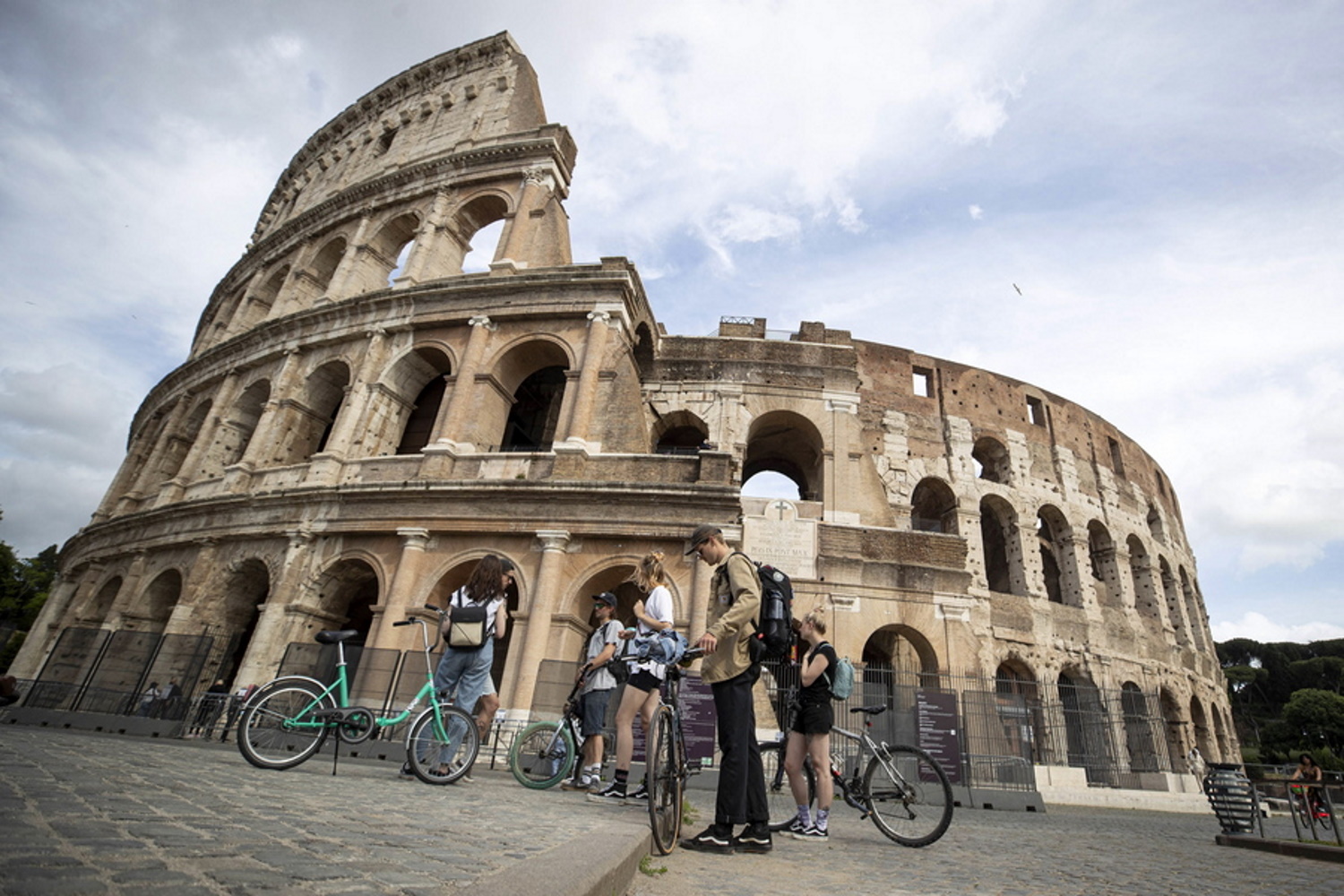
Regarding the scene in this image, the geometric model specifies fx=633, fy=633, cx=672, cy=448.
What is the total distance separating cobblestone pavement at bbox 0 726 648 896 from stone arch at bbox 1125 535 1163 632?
71.7ft

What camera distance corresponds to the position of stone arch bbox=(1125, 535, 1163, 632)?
19547mm

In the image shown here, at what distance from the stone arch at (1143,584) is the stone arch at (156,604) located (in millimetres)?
26086

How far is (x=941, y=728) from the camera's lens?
9.44 metres

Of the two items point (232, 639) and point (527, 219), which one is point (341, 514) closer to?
point (232, 639)

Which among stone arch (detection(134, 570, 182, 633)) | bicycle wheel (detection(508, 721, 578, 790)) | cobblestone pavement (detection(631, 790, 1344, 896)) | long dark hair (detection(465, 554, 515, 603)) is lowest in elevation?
cobblestone pavement (detection(631, 790, 1344, 896))

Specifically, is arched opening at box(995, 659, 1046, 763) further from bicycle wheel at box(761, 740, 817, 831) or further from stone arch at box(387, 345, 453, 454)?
stone arch at box(387, 345, 453, 454)

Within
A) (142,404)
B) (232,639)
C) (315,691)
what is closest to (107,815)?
(315,691)

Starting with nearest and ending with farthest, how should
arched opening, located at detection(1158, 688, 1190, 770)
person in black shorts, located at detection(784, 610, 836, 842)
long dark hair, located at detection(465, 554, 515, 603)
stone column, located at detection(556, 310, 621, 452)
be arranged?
person in black shorts, located at detection(784, 610, 836, 842) → long dark hair, located at detection(465, 554, 515, 603) → stone column, located at detection(556, 310, 621, 452) → arched opening, located at detection(1158, 688, 1190, 770)

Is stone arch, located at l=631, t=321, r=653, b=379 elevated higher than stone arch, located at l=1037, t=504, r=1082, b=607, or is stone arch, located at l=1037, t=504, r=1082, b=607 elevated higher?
stone arch, located at l=631, t=321, r=653, b=379

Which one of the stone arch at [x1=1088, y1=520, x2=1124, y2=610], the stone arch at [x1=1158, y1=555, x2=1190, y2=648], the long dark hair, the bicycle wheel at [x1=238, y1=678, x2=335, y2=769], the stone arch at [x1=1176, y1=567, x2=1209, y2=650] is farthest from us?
the stone arch at [x1=1176, y1=567, x2=1209, y2=650]

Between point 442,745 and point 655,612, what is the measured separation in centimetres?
187

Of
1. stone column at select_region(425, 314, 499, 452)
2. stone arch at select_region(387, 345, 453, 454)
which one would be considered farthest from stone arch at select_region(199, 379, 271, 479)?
stone column at select_region(425, 314, 499, 452)

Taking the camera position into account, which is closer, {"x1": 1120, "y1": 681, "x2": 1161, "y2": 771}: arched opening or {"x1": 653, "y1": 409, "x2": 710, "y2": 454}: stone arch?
{"x1": 1120, "y1": 681, "x2": 1161, "y2": 771}: arched opening

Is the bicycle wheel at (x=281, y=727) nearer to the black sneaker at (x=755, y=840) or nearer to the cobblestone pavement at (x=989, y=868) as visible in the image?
the cobblestone pavement at (x=989, y=868)
